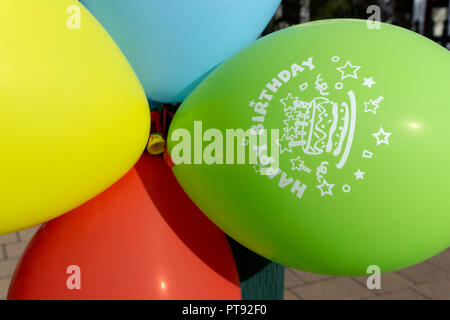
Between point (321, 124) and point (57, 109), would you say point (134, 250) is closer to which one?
point (57, 109)

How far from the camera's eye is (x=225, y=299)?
1216 mm

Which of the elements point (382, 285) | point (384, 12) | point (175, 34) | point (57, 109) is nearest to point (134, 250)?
point (57, 109)

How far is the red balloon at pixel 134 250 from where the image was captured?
1.13m

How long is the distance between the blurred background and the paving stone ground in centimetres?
728

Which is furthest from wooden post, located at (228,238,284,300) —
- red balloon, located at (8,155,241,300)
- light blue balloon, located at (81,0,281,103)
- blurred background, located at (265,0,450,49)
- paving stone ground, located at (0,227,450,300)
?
blurred background, located at (265,0,450,49)

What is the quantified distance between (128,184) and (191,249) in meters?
0.23

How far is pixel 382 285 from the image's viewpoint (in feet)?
8.65

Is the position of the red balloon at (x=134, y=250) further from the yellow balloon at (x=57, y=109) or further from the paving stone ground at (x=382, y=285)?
the paving stone ground at (x=382, y=285)

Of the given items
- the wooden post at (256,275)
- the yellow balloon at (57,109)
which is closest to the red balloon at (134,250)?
the yellow balloon at (57,109)

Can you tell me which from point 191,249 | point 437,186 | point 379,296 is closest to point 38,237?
point 191,249

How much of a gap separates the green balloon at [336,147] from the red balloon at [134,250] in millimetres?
177

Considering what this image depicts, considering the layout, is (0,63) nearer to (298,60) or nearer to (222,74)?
(222,74)

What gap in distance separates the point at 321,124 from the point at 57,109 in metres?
0.50

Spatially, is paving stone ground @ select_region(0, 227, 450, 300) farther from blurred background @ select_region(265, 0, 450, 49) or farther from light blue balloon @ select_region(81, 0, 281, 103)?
A: blurred background @ select_region(265, 0, 450, 49)
